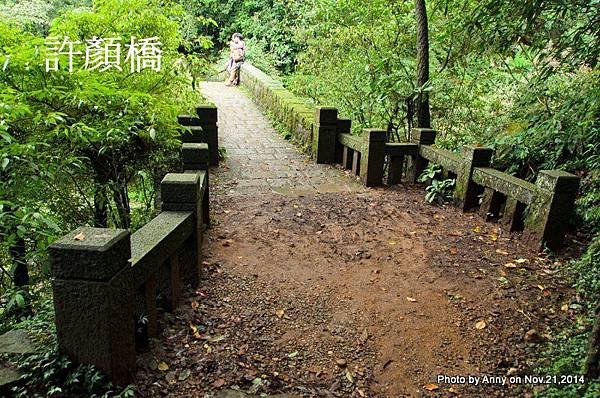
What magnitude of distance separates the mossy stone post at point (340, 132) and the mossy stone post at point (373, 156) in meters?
1.24

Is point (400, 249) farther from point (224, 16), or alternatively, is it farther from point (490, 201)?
point (224, 16)

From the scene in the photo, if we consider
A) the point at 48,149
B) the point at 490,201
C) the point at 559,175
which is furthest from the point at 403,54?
A: the point at 48,149

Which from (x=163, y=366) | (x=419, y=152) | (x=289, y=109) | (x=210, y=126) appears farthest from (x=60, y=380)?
(x=289, y=109)

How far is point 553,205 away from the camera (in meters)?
4.28

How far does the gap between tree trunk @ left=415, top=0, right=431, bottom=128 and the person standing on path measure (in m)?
10.8

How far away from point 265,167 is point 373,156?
6.39ft

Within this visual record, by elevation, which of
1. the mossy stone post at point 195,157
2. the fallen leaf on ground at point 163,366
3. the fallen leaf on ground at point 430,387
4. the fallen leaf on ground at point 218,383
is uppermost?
the mossy stone post at point 195,157

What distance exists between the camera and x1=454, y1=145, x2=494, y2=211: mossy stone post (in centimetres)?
542

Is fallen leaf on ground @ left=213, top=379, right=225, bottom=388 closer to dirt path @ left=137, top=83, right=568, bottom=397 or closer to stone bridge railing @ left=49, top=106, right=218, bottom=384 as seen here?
dirt path @ left=137, top=83, right=568, bottom=397

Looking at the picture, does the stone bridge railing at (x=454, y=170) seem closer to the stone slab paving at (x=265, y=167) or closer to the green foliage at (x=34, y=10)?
the stone slab paving at (x=265, y=167)

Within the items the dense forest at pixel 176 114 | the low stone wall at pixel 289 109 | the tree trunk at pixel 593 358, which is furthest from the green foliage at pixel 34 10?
the tree trunk at pixel 593 358

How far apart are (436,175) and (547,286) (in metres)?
2.66

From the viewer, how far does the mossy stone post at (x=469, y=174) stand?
5.42 metres

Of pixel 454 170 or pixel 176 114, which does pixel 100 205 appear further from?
pixel 454 170
